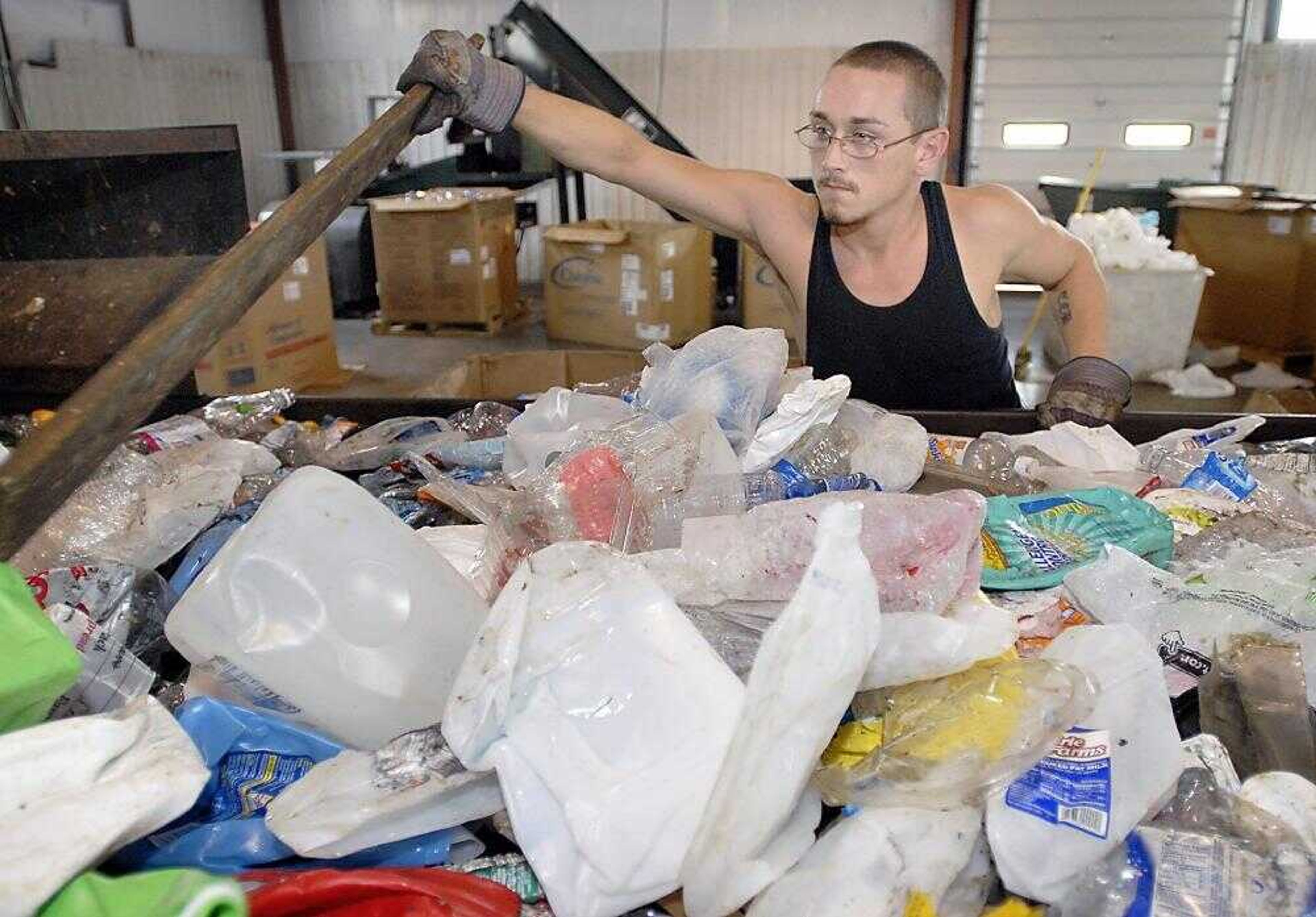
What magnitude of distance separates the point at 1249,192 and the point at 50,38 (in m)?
8.16

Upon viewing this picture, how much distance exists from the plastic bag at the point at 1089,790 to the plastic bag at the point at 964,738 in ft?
0.07

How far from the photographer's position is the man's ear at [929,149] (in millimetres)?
1988

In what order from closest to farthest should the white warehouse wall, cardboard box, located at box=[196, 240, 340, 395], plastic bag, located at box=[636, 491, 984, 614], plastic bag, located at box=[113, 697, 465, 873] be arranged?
plastic bag, located at box=[113, 697, 465, 873], plastic bag, located at box=[636, 491, 984, 614], cardboard box, located at box=[196, 240, 340, 395], the white warehouse wall

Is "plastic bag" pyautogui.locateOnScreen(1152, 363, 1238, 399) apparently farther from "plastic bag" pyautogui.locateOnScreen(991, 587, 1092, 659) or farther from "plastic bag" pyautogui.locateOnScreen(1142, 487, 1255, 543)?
"plastic bag" pyautogui.locateOnScreen(991, 587, 1092, 659)

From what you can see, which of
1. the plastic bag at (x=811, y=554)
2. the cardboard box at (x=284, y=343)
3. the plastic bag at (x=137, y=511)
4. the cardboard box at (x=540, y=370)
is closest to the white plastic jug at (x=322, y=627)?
the plastic bag at (x=811, y=554)

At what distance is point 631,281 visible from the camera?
18.3 feet

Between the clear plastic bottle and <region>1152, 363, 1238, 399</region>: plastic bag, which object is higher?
the clear plastic bottle

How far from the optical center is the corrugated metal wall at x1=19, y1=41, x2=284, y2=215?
22.1 ft

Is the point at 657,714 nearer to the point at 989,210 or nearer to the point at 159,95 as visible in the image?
the point at 989,210

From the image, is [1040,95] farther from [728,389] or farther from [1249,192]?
[728,389]

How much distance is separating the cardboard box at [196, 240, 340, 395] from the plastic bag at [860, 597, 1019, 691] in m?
3.80

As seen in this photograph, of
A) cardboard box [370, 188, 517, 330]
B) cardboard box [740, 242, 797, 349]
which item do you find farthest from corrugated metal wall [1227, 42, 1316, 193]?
cardboard box [370, 188, 517, 330]

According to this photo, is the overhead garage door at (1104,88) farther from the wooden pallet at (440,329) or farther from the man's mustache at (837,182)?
the man's mustache at (837,182)

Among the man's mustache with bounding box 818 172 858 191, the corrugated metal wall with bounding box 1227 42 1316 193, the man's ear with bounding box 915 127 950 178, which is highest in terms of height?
the corrugated metal wall with bounding box 1227 42 1316 193
